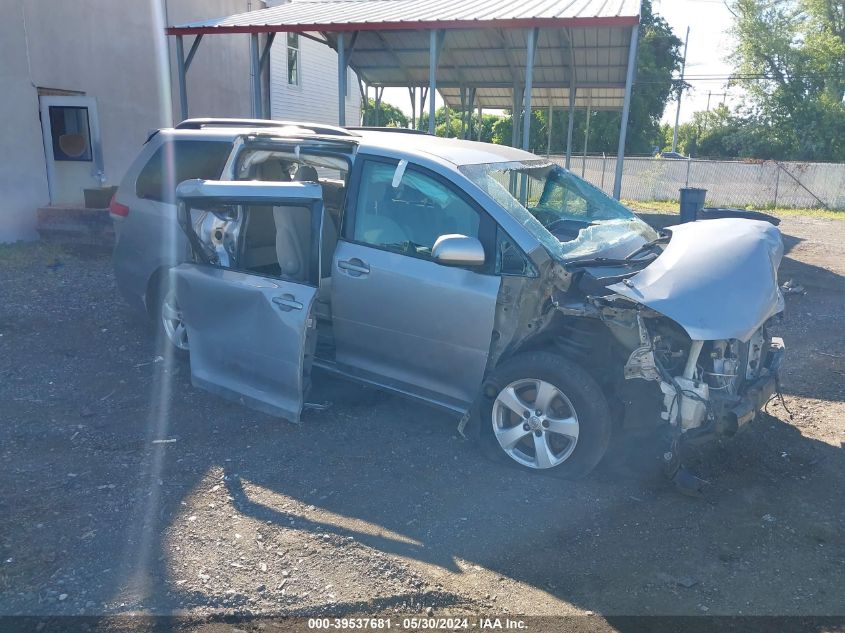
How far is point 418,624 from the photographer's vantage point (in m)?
2.88

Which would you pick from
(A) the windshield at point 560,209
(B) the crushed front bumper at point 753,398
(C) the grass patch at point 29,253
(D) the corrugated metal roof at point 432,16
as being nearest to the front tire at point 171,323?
(A) the windshield at point 560,209

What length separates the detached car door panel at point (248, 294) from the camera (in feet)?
14.4

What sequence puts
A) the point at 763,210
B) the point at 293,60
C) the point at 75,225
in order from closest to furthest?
the point at 75,225, the point at 293,60, the point at 763,210

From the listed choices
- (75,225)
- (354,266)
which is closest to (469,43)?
(75,225)

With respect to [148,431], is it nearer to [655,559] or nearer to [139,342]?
[139,342]

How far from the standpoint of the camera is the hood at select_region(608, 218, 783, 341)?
3.64m

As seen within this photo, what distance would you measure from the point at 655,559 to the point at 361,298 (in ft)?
7.85

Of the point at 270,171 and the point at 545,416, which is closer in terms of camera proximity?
the point at 545,416

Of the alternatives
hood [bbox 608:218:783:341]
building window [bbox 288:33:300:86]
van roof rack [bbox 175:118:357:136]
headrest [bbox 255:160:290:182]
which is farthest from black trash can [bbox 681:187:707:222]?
building window [bbox 288:33:300:86]

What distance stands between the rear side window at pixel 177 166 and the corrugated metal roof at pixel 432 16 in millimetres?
6324

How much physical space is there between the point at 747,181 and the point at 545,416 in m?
22.0

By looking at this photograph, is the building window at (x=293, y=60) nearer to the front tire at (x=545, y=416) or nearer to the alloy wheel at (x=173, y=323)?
the alloy wheel at (x=173, y=323)

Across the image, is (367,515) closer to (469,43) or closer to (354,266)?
(354,266)

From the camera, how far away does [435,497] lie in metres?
3.87
